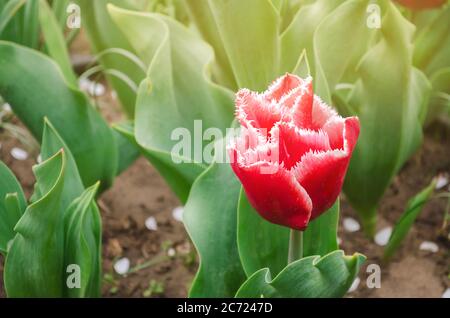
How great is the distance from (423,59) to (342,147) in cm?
63

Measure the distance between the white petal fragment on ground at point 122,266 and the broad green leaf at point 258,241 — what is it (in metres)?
0.33

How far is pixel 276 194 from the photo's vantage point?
0.80 m

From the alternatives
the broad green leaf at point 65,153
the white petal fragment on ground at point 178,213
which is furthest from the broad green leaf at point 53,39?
the white petal fragment on ground at point 178,213

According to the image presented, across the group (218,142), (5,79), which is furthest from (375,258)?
(5,79)

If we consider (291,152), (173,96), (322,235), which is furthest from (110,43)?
(291,152)

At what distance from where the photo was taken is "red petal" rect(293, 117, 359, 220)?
2.59 ft

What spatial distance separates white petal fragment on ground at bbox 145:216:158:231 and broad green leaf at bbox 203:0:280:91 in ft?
1.10

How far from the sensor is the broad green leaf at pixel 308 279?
3.05 feet

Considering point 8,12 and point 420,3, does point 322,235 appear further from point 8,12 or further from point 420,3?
point 8,12

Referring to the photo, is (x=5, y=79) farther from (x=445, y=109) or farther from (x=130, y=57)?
(x=445, y=109)

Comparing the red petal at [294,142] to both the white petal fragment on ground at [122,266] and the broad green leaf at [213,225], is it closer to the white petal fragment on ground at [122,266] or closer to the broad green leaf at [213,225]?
the broad green leaf at [213,225]

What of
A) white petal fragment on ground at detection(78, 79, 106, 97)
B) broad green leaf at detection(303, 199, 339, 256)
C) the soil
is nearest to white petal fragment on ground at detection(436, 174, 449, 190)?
the soil

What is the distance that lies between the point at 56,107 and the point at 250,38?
0.30 meters

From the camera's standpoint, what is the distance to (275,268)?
108 cm
